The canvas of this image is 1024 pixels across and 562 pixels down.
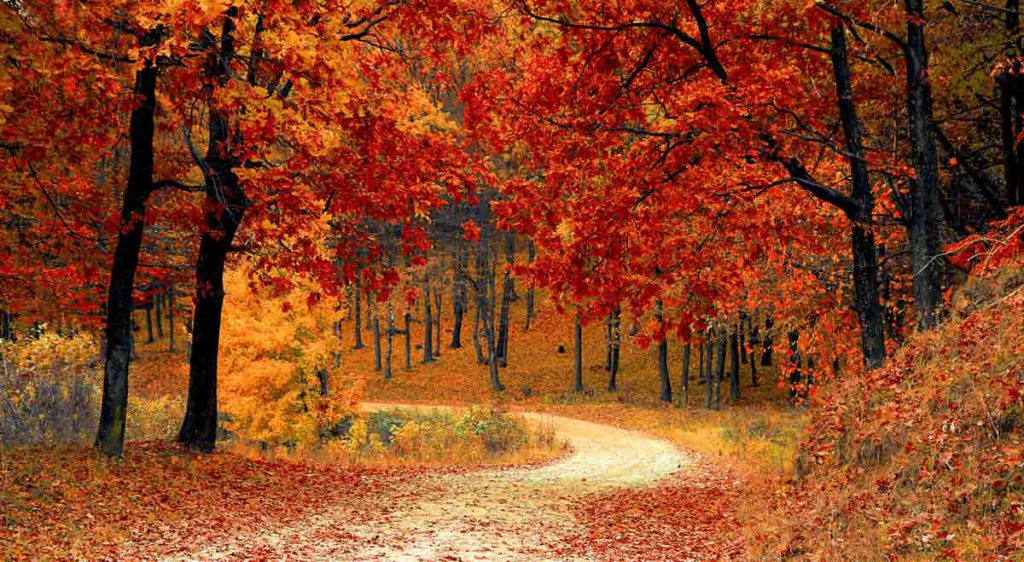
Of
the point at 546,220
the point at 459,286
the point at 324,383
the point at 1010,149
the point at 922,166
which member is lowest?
the point at 324,383

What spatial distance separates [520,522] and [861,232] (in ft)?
20.5

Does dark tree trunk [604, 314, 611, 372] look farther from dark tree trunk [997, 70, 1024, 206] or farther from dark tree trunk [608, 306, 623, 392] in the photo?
dark tree trunk [997, 70, 1024, 206]

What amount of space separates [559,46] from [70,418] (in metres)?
11.5

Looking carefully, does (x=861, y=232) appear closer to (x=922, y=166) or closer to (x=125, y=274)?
(x=922, y=166)

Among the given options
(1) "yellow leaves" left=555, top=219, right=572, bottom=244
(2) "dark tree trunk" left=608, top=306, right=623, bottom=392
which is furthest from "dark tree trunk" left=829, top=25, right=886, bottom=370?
(2) "dark tree trunk" left=608, top=306, right=623, bottom=392


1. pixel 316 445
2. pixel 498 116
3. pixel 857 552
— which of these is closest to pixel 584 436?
pixel 316 445

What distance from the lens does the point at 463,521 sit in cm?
979

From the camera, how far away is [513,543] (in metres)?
8.74

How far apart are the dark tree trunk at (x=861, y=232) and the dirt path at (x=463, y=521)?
5031mm

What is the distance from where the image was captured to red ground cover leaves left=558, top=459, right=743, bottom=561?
832 centimetres

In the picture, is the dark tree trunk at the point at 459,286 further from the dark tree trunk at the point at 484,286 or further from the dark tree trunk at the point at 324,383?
the dark tree trunk at the point at 324,383

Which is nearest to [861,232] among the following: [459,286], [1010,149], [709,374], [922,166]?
[922,166]

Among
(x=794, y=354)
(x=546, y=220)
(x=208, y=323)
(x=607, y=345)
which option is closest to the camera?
(x=546, y=220)

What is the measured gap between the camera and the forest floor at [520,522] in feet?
26.6
